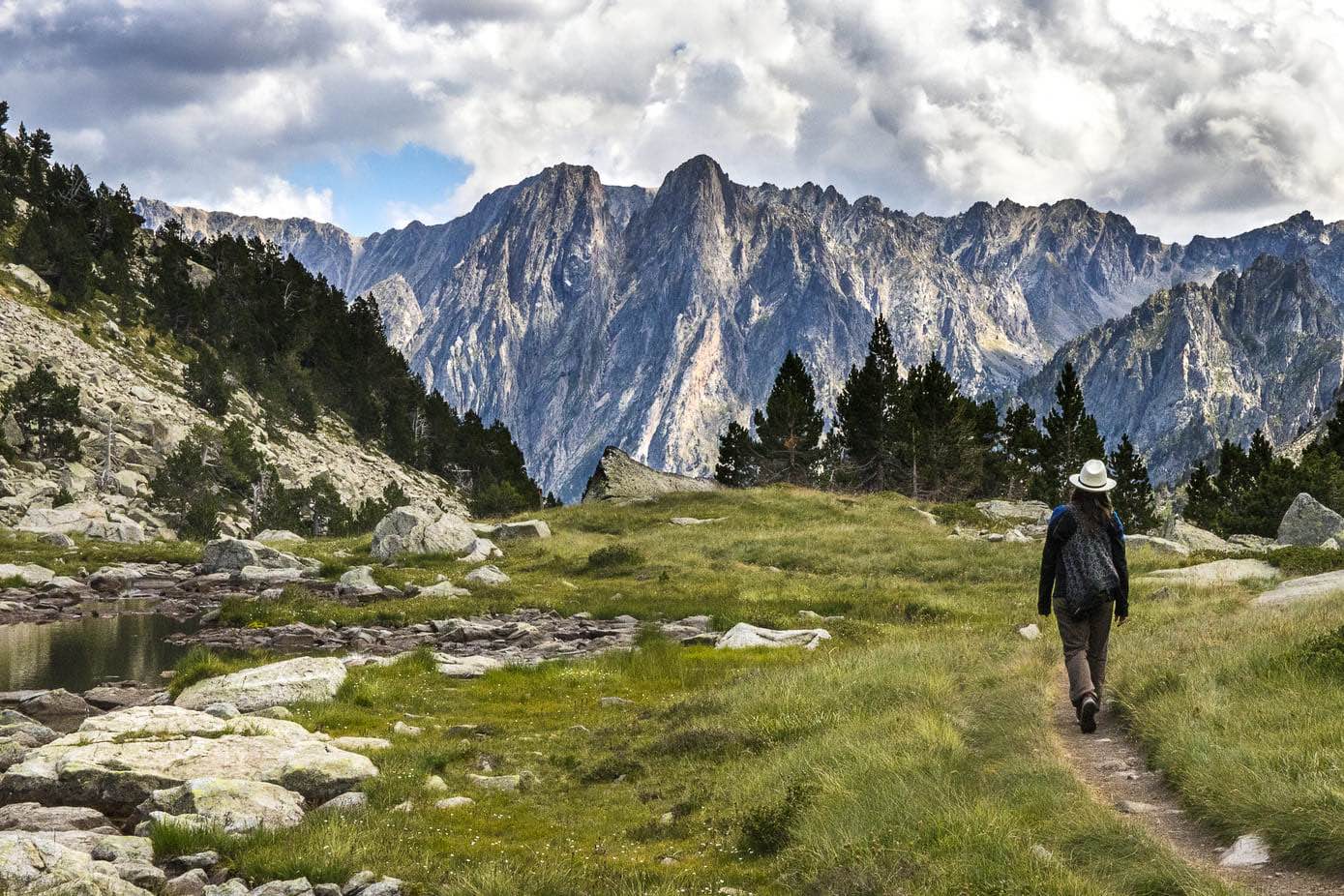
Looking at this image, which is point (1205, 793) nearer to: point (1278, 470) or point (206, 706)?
point (206, 706)

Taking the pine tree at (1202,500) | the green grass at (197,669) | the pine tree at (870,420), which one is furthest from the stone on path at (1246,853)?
the pine tree at (1202,500)

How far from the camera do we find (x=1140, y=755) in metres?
10.7

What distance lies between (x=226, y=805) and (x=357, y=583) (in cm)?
2837

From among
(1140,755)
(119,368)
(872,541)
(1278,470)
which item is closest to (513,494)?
(119,368)

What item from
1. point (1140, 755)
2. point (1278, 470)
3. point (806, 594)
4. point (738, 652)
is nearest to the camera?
point (1140, 755)

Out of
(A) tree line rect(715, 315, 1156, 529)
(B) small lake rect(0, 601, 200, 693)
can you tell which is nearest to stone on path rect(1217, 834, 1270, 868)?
(B) small lake rect(0, 601, 200, 693)

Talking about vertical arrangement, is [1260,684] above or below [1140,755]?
above

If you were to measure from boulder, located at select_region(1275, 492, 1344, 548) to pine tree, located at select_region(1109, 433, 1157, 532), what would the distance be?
5264cm

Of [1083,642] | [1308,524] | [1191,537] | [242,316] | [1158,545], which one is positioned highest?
[242,316]

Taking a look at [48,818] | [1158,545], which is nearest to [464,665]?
[48,818]

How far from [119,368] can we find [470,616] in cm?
6515

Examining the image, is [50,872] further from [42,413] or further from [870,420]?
[870,420]

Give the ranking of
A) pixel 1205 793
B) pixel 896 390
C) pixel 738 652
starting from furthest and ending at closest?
pixel 896 390 → pixel 738 652 → pixel 1205 793

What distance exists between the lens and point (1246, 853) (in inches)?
285
